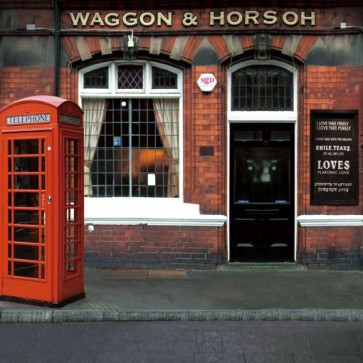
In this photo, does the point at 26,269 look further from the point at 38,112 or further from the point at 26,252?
the point at 38,112

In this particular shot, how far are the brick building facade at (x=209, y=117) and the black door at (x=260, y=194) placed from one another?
0.02 metres

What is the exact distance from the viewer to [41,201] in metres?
6.78

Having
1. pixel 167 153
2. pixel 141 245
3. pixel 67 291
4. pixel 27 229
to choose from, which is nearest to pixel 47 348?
pixel 67 291

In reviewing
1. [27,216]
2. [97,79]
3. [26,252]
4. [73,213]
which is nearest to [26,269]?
[26,252]

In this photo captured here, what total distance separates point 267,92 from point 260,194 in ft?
5.93

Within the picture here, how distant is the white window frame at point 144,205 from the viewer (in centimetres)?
923

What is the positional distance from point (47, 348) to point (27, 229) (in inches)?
73.3

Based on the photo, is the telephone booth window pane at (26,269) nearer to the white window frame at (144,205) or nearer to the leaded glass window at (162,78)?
the white window frame at (144,205)

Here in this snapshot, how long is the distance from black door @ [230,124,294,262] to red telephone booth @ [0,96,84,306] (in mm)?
Answer: 3276

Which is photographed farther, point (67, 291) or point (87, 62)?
point (87, 62)

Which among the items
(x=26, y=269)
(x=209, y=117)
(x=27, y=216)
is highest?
(x=209, y=117)

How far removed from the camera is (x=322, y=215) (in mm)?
9188

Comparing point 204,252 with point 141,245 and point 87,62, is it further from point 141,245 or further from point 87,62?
point 87,62

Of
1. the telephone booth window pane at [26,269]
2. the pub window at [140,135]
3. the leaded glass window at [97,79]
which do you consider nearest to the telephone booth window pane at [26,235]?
the telephone booth window pane at [26,269]
